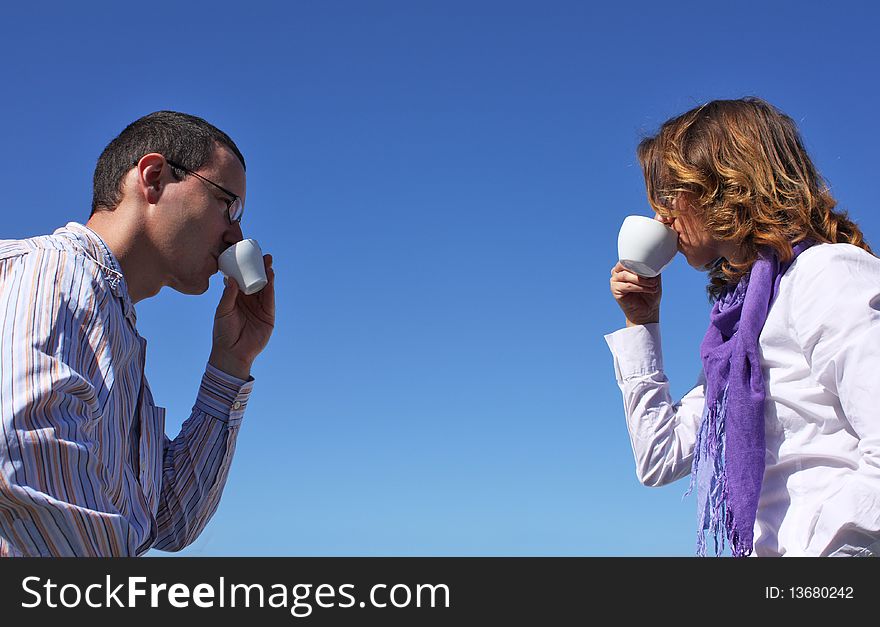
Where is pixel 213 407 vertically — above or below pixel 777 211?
below

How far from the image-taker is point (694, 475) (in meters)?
3.32

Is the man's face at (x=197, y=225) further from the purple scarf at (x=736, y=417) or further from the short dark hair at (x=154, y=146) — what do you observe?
the purple scarf at (x=736, y=417)

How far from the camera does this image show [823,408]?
2762 millimetres

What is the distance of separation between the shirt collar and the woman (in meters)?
2.01

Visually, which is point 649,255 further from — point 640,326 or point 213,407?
point 213,407

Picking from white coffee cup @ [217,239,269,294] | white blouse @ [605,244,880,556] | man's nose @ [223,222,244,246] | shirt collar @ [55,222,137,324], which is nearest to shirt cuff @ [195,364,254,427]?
white coffee cup @ [217,239,269,294]

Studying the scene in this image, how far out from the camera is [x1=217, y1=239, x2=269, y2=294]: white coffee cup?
3871 mm

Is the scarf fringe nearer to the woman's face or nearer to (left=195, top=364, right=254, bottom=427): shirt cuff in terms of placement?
the woman's face

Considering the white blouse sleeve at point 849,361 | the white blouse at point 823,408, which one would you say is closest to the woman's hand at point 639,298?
the white blouse at point 823,408

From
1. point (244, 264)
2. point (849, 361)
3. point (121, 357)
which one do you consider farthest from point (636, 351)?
point (121, 357)

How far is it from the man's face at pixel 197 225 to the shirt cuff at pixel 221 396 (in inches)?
17.7
